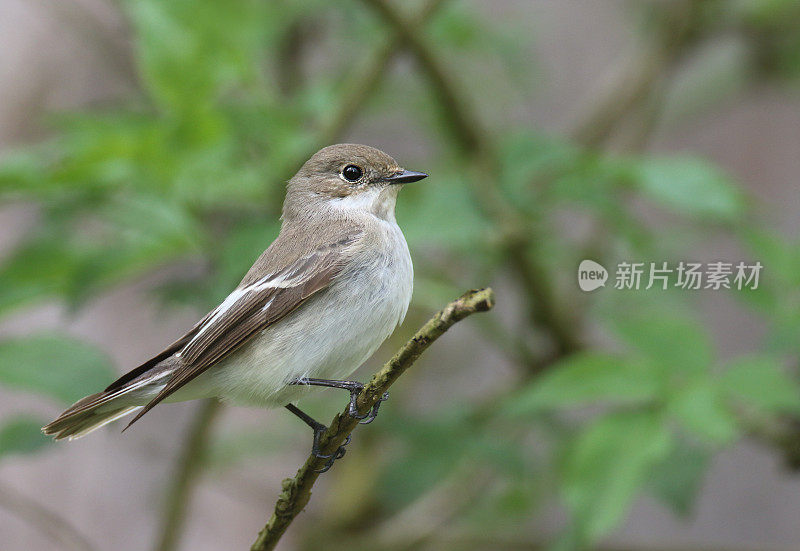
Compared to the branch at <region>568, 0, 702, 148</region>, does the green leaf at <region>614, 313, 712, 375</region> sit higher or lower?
lower

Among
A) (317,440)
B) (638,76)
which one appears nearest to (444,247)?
(638,76)

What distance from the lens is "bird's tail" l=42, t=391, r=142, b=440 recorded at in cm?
114

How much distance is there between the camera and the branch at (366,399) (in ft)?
3.14

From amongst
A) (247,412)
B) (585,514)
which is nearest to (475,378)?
(247,412)

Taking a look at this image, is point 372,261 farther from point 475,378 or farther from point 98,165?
point 475,378

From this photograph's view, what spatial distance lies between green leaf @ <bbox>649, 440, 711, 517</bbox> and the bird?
1662 mm

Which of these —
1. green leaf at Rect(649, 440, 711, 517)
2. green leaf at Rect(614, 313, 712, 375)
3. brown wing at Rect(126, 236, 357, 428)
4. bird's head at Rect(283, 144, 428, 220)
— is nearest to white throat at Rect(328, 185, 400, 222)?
bird's head at Rect(283, 144, 428, 220)

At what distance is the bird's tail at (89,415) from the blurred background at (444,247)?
48 centimetres

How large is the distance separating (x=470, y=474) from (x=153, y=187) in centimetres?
240

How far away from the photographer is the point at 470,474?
4266 millimetres

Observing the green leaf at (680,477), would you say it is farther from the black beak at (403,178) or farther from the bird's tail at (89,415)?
the bird's tail at (89,415)

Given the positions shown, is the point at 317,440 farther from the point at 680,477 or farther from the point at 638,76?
the point at 638,76

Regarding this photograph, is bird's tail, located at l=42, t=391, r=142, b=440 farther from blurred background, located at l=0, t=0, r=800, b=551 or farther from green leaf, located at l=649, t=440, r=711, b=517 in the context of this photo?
green leaf, located at l=649, t=440, r=711, b=517

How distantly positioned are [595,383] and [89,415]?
1720 mm
